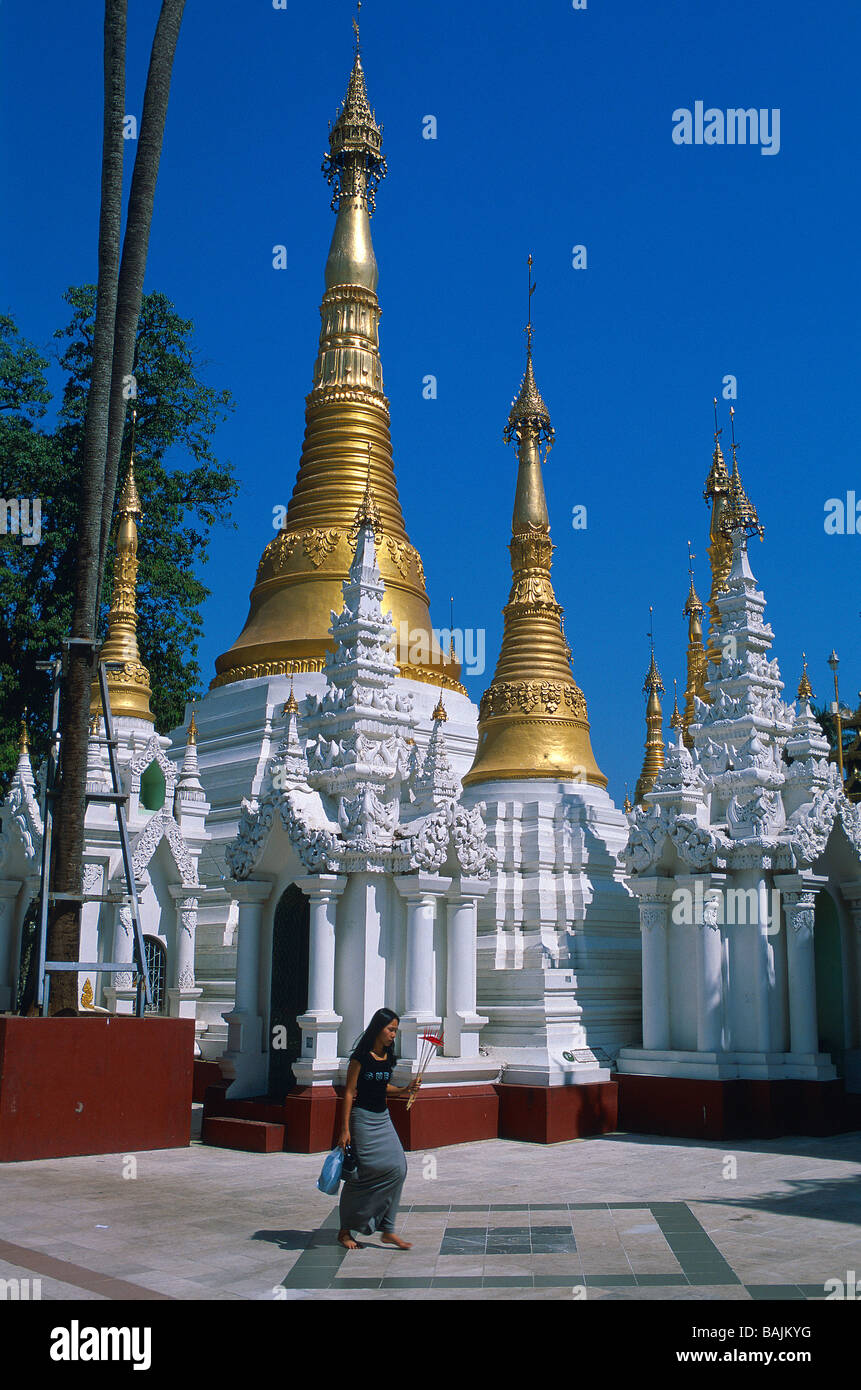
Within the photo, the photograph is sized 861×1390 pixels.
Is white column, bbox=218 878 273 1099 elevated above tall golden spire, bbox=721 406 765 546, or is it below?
below

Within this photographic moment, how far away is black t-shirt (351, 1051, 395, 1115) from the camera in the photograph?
29.4 ft

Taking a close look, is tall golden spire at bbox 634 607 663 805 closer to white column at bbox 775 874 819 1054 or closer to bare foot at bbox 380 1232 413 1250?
white column at bbox 775 874 819 1054

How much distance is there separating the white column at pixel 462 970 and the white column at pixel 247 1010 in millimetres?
2234

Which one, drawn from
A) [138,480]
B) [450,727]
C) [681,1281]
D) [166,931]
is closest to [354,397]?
[450,727]

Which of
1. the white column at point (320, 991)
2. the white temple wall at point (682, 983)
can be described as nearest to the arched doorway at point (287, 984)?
the white column at point (320, 991)

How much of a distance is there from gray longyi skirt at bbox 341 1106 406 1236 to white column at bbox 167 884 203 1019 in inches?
430

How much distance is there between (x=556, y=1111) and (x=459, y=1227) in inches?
225

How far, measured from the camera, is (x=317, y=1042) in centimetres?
1435

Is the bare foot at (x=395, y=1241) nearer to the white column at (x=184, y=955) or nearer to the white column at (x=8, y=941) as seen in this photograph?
the white column at (x=184, y=955)

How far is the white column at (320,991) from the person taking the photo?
14.2 m

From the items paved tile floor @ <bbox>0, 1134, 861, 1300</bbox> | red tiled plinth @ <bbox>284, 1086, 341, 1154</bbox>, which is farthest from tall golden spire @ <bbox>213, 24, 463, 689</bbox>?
paved tile floor @ <bbox>0, 1134, 861, 1300</bbox>

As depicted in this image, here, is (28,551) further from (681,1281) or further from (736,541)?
(681,1281)

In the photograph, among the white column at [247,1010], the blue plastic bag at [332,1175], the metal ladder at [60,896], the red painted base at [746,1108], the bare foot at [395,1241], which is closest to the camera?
the blue plastic bag at [332,1175]
